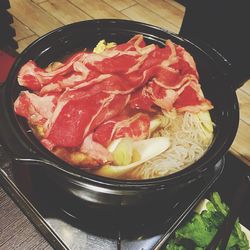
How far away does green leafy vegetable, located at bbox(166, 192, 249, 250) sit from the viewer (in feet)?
5.24

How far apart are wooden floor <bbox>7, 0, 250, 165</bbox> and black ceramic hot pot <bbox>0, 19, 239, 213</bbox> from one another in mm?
1424

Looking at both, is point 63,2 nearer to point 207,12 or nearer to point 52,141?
point 207,12

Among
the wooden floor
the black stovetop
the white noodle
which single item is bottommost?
the wooden floor

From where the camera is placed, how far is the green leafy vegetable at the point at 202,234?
1.60 m

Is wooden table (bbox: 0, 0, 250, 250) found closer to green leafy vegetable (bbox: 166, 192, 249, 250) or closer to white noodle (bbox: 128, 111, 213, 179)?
green leafy vegetable (bbox: 166, 192, 249, 250)

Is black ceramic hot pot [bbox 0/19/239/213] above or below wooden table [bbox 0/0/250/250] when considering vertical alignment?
above

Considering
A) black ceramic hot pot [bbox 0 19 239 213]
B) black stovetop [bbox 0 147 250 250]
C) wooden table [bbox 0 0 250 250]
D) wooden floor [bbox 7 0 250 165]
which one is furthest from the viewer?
wooden floor [bbox 7 0 250 165]

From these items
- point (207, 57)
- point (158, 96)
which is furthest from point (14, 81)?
point (207, 57)

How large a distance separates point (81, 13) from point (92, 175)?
274cm

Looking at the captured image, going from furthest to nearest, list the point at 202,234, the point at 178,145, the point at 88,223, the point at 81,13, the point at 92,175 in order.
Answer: the point at 81,13, the point at 202,234, the point at 178,145, the point at 88,223, the point at 92,175

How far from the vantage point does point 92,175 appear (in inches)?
42.5

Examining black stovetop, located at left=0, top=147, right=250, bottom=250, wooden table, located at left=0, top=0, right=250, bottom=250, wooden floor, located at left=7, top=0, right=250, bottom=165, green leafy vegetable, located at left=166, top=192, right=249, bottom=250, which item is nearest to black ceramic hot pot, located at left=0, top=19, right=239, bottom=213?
black stovetop, located at left=0, top=147, right=250, bottom=250

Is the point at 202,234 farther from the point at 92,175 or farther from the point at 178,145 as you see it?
the point at 92,175

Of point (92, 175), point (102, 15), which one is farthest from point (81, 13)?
point (92, 175)
